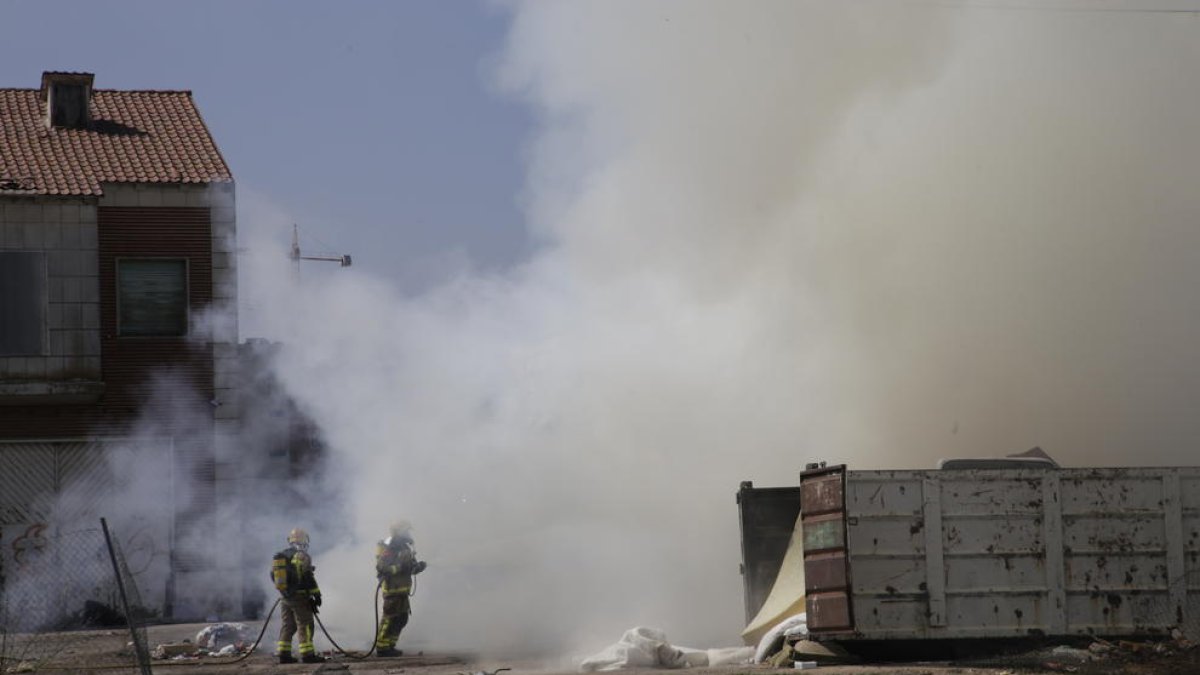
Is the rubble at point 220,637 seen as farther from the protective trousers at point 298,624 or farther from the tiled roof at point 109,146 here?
the tiled roof at point 109,146

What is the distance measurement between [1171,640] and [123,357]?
19.5 m

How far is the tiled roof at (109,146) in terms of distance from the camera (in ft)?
102

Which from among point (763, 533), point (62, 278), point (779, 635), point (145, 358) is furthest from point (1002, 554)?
point (62, 278)

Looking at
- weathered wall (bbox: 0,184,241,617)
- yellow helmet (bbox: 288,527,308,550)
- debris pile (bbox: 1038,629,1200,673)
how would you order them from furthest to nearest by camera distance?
weathered wall (bbox: 0,184,241,617) < yellow helmet (bbox: 288,527,308,550) < debris pile (bbox: 1038,629,1200,673)

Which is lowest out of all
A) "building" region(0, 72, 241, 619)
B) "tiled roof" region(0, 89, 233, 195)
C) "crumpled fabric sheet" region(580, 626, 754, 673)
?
"crumpled fabric sheet" region(580, 626, 754, 673)

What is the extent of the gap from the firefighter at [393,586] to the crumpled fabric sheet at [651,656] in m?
3.21

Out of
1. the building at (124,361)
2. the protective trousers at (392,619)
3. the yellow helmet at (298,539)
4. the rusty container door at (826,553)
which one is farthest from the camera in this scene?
the building at (124,361)

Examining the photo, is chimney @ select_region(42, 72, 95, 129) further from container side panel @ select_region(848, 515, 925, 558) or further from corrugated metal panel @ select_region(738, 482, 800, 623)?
container side panel @ select_region(848, 515, 925, 558)

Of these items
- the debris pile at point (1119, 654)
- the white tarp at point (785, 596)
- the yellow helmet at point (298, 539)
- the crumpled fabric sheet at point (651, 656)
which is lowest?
the crumpled fabric sheet at point (651, 656)

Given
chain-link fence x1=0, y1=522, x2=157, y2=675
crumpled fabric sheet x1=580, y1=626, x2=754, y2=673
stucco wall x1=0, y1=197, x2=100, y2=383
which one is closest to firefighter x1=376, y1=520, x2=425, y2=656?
Result: crumpled fabric sheet x1=580, y1=626, x2=754, y2=673

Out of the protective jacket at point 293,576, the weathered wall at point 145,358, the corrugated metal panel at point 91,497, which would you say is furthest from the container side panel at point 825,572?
the corrugated metal panel at point 91,497

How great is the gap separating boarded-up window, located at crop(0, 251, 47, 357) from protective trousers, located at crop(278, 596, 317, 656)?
451 inches

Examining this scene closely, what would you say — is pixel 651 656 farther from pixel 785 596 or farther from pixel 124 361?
pixel 124 361

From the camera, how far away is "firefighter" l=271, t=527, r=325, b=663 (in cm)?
2027
